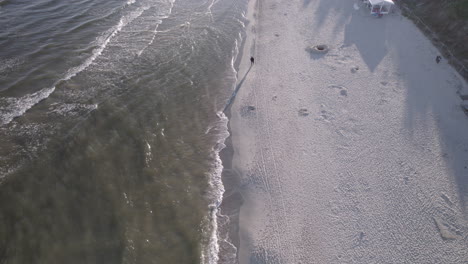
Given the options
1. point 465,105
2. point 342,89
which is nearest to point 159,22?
point 342,89

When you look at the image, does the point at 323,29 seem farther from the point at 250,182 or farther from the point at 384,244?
the point at 384,244

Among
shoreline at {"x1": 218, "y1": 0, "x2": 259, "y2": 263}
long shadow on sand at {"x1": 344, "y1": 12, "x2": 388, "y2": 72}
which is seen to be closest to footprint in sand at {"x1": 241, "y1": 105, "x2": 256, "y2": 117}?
shoreline at {"x1": 218, "y1": 0, "x2": 259, "y2": 263}

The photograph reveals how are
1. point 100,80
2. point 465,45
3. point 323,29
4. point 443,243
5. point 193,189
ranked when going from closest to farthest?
point 443,243 < point 193,189 < point 100,80 < point 465,45 < point 323,29

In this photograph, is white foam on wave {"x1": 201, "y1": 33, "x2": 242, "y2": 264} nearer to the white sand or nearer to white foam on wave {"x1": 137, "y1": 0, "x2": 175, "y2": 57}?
the white sand

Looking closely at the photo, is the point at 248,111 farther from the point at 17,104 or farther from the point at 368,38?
the point at 368,38

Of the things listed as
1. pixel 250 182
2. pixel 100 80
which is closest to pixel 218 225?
pixel 250 182
